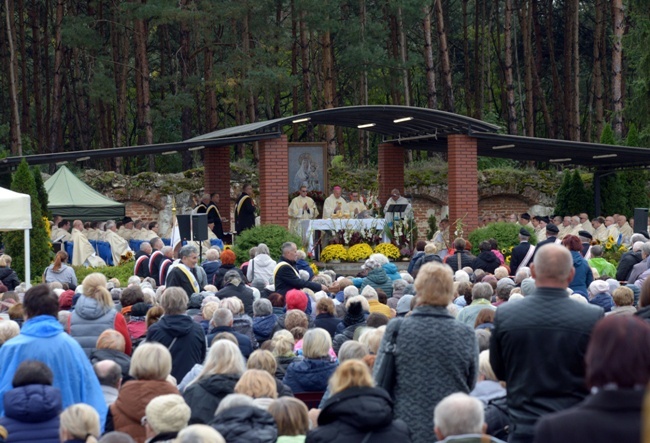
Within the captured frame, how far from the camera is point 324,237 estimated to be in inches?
939

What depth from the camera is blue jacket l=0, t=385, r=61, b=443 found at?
5.93m

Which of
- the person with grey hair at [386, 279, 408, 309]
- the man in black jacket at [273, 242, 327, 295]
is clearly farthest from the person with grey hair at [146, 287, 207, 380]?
the man in black jacket at [273, 242, 327, 295]

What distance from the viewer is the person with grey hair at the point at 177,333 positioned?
27.4 ft

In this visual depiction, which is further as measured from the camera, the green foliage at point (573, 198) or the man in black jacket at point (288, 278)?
the green foliage at point (573, 198)

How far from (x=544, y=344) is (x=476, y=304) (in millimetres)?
4027

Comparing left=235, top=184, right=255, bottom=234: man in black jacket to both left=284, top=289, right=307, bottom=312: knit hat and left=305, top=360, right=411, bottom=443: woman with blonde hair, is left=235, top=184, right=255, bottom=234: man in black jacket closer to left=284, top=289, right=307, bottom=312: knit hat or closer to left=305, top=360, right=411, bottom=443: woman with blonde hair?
left=284, top=289, right=307, bottom=312: knit hat

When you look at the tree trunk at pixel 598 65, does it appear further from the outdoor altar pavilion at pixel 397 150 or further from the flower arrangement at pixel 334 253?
the flower arrangement at pixel 334 253

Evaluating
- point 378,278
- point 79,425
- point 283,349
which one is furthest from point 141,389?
point 378,278

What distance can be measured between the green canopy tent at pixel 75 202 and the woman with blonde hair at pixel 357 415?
22.3 meters

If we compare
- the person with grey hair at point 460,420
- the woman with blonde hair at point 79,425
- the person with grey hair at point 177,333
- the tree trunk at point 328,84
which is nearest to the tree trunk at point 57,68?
the tree trunk at point 328,84

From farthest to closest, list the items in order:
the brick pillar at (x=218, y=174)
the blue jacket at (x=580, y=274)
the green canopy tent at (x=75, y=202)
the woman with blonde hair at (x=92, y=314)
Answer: the green canopy tent at (x=75, y=202), the brick pillar at (x=218, y=174), the blue jacket at (x=580, y=274), the woman with blonde hair at (x=92, y=314)

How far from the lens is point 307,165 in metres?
26.7

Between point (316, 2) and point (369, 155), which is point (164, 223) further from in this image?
point (369, 155)

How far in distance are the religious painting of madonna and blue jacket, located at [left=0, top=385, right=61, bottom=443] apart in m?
20.6
